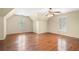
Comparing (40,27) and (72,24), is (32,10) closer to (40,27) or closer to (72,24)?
(40,27)

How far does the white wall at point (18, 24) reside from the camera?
2.02 meters

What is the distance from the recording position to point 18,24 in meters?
2.07

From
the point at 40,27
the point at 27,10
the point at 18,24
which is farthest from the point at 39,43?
the point at 27,10

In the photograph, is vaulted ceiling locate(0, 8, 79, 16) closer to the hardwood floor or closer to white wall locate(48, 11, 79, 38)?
white wall locate(48, 11, 79, 38)

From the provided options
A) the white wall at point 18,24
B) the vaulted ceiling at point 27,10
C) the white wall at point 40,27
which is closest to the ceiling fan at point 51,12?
the vaulted ceiling at point 27,10

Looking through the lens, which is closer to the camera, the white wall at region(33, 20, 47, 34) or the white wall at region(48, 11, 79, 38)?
the white wall at region(48, 11, 79, 38)

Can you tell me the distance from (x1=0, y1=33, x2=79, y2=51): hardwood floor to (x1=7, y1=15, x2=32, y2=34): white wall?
98mm

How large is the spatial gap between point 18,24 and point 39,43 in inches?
20.8

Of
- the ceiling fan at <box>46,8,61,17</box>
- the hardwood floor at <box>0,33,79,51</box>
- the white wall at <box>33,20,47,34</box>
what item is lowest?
the hardwood floor at <box>0,33,79,51</box>

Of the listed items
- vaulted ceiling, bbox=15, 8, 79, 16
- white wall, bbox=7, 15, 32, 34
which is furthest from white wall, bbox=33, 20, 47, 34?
vaulted ceiling, bbox=15, 8, 79, 16

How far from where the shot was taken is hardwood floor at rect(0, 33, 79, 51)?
6.49ft

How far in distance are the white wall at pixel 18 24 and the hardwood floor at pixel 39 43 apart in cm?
10

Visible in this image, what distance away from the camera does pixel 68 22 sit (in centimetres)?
203
